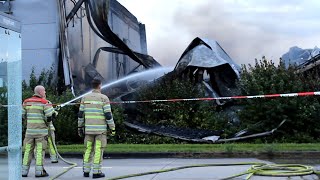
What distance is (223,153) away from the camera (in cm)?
1251

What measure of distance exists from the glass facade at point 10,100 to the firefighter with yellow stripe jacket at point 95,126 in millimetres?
3970

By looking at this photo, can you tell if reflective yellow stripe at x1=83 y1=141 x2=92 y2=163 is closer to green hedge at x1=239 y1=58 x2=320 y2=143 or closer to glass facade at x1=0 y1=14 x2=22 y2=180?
glass facade at x1=0 y1=14 x2=22 y2=180

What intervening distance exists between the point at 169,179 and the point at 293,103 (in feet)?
27.8

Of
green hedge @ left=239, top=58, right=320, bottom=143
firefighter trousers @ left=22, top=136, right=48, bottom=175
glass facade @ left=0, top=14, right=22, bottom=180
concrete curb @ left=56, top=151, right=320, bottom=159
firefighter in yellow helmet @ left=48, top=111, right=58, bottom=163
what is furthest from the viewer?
green hedge @ left=239, top=58, right=320, bottom=143

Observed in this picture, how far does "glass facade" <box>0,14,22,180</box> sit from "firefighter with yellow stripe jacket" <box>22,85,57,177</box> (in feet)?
14.2

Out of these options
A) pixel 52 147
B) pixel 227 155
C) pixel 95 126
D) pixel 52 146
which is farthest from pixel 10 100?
pixel 227 155

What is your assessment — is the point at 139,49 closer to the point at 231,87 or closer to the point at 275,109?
the point at 231,87

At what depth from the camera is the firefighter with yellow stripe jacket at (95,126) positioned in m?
8.89

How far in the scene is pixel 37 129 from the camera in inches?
362

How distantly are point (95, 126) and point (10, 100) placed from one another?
4241 millimetres

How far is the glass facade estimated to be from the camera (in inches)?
181

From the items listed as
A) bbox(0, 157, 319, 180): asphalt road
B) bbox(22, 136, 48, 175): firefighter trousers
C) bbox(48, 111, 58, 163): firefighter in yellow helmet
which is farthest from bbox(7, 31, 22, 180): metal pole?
bbox(48, 111, 58, 163): firefighter in yellow helmet

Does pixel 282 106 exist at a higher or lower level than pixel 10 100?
higher

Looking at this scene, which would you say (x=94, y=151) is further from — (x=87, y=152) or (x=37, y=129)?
(x=37, y=129)
